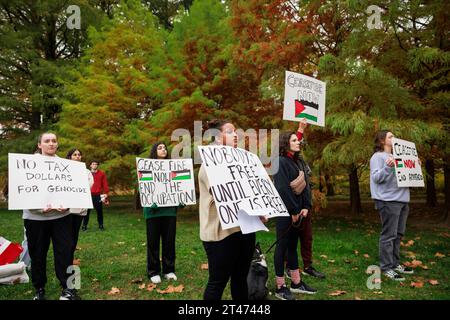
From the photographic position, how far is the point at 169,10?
864 inches

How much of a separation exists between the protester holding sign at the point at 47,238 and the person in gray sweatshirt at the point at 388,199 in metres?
4.05

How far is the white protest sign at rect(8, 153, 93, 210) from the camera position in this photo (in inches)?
152

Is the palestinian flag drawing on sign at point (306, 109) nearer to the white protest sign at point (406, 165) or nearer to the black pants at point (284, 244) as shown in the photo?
the white protest sign at point (406, 165)

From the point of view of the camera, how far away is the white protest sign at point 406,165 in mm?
4969

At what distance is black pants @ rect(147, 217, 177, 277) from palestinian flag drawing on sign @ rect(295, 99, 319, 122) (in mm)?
2315

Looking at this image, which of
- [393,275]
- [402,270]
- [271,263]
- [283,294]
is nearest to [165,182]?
[271,263]

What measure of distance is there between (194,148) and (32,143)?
11019 millimetres

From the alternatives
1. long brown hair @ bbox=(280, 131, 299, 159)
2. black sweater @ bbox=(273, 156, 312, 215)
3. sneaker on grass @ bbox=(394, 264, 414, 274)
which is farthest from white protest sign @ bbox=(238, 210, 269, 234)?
sneaker on grass @ bbox=(394, 264, 414, 274)

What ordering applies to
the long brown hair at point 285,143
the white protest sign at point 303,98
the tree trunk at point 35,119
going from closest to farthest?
1. the long brown hair at point 285,143
2. the white protest sign at point 303,98
3. the tree trunk at point 35,119

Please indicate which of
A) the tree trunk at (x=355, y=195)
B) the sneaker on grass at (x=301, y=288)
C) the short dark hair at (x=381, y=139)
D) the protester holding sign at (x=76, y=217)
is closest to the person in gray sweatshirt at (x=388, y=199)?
the short dark hair at (x=381, y=139)

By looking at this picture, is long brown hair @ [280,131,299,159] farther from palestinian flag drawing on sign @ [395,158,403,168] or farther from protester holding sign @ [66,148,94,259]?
protester holding sign @ [66,148,94,259]
